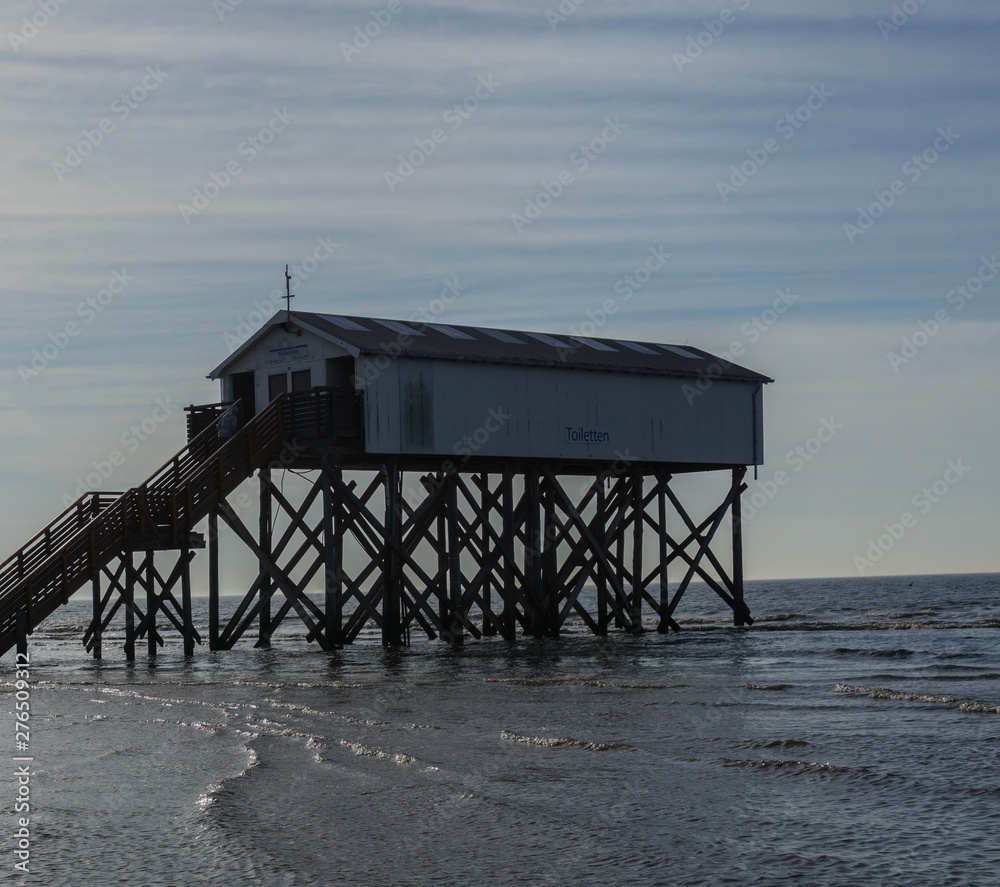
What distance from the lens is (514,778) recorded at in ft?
46.1

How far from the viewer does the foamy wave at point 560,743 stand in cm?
1611

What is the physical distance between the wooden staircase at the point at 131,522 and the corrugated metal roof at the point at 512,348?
2.37 metres

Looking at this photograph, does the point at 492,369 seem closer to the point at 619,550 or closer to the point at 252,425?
the point at 252,425

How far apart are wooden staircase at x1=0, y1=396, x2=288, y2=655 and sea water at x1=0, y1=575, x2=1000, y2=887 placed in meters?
2.31

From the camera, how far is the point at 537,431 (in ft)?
116

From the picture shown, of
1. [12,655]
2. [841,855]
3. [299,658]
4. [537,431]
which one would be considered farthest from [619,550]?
[841,855]

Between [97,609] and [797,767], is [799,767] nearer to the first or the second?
[797,767]

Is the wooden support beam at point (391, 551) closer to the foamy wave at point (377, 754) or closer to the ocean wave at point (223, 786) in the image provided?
the foamy wave at point (377, 754)

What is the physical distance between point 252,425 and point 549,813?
20.7 meters

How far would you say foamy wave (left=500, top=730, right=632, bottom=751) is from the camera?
16.1 m

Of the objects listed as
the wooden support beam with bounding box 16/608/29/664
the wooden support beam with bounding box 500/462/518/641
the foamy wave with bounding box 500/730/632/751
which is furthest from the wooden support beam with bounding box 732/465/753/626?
the foamy wave with bounding box 500/730/632/751

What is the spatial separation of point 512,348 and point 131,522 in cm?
994
